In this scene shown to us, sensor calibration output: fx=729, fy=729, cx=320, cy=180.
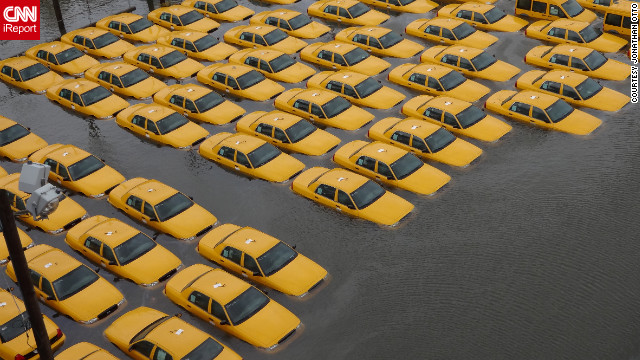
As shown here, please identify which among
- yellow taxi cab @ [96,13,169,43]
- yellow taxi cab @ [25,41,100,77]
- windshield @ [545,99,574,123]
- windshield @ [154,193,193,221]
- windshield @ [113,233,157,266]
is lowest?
windshield @ [113,233,157,266]

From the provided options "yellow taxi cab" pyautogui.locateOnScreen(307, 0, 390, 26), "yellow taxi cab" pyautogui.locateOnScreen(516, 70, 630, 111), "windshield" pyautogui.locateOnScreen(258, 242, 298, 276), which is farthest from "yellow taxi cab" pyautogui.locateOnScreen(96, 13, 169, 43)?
"windshield" pyautogui.locateOnScreen(258, 242, 298, 276)

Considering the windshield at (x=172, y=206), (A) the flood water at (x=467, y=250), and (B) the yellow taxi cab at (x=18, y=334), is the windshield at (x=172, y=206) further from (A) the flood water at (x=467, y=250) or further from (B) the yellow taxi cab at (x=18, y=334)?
(B) the yellow taxi cab at (x=18, y=334)

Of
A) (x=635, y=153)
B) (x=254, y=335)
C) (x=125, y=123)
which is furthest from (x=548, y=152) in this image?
(x=125, y=123)

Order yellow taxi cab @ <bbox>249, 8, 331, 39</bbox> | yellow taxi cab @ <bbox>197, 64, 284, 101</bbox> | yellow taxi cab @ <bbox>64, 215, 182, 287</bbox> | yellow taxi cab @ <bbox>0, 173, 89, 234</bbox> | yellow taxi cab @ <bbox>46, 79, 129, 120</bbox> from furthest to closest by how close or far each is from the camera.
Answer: yellow taxi cab @ <bbox>249, 8, 331, 39</bbox>
yellow taxi cab @ <bbox>197, 64, 284, 101</bbox>
yellow taxi cab @ <bbox>46, 79, 129, 120</bbox>
yellow taxi cab @ <bbox>0, 173, 89, 234</bbox>
yellow taxi cab @ <bbox>64, 215, 182, 287</bbox>

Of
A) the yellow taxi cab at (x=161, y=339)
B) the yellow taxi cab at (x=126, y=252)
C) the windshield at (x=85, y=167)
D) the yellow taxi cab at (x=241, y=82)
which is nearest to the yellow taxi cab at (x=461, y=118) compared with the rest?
the yellow taxi cab at (x=241, y=82)

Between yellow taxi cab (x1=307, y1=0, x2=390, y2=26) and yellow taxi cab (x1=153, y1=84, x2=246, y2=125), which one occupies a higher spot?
yellow taxi cab (x1=307, y1=0, x2=390, y2=26)

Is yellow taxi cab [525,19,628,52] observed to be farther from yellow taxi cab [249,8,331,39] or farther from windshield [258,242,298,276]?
windshield [258,242,298,276]

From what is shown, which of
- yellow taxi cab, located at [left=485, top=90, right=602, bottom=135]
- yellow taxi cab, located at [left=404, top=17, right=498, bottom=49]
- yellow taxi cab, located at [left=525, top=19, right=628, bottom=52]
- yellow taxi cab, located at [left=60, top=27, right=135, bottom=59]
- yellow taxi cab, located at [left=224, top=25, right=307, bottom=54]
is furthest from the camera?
yellow taxi cab, located at [left=60, top=27, right=135, bottom=59]
